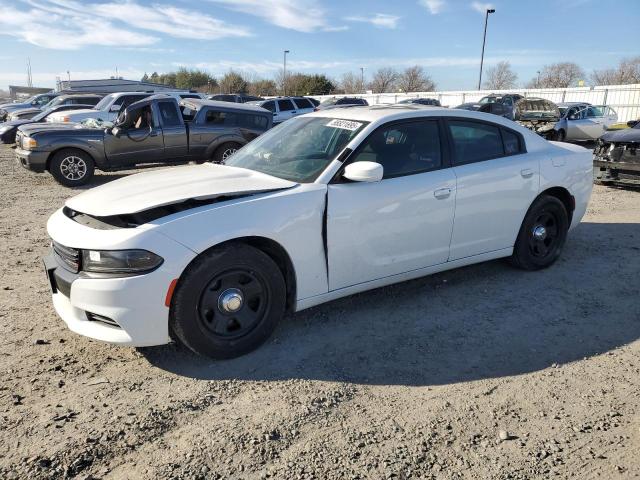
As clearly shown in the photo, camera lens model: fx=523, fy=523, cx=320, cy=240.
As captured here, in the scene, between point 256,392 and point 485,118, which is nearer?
point 256,392

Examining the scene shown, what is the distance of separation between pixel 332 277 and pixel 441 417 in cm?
127

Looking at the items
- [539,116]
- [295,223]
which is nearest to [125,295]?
[295,223]

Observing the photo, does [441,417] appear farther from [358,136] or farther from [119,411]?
[358,136]

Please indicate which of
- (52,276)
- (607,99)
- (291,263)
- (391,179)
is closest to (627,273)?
(391,179)

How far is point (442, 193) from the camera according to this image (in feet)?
13.8

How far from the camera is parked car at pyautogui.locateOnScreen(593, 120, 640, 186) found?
886 centimetres

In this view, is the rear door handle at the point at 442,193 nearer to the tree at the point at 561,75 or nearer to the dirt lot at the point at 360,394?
the dirt lot at the point at 360,394

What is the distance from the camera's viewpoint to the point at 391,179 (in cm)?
401

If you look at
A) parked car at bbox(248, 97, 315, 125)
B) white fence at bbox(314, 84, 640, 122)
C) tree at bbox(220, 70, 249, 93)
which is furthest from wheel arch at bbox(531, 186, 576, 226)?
tree at bbox(220, 70, 249, 93)

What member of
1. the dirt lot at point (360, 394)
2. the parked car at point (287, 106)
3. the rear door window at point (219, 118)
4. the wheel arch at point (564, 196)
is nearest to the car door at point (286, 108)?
the parked car at point (287, 106)

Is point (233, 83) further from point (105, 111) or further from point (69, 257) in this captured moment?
point (69, 257)

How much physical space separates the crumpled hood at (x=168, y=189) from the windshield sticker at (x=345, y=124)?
0.72 metres

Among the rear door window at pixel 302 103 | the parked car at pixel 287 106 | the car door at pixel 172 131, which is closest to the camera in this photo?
the car door at pixel 172 131

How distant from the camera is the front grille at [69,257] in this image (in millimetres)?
3242
